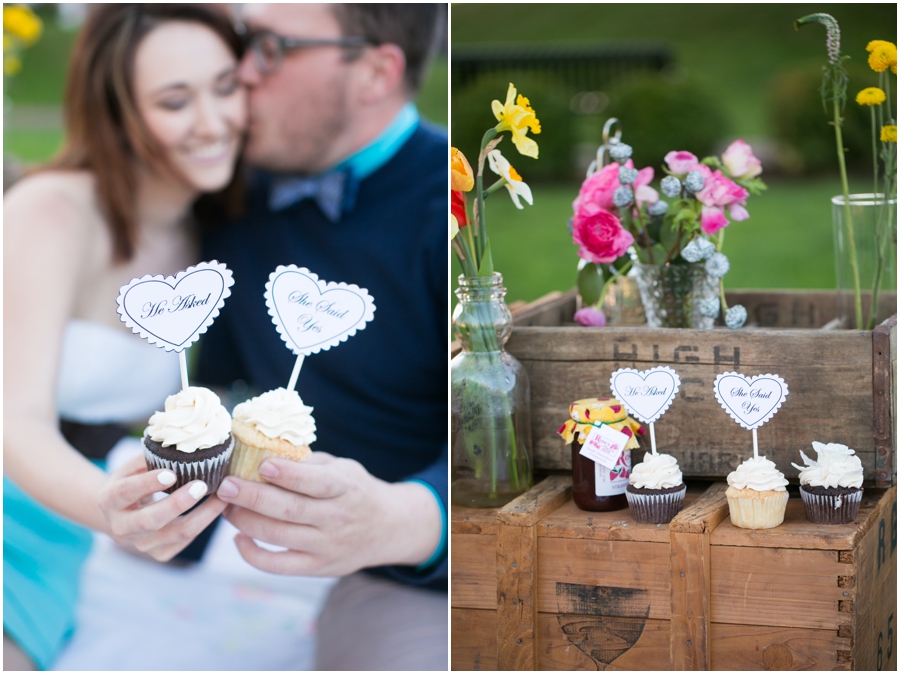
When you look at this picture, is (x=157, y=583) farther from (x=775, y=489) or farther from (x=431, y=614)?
(x=775, y=489)

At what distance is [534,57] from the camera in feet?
22.5

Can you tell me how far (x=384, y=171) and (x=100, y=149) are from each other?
574 millimetres

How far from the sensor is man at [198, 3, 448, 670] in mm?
1679

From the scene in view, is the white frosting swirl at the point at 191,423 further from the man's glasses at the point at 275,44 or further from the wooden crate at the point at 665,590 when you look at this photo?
the man's glasses at the point at 275,44

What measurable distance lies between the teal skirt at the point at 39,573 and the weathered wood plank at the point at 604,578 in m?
0.95

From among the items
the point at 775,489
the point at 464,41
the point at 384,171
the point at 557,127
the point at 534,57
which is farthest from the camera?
the point at 464,41

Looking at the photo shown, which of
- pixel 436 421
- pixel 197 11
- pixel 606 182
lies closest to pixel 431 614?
pixel 436 421

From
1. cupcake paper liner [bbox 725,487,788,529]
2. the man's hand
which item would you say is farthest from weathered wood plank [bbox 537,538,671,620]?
the man's hand

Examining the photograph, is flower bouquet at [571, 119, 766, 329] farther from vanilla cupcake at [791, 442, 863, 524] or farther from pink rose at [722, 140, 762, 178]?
vanilla cupcake at [791, 442, 863, 524]

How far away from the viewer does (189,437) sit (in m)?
1.16

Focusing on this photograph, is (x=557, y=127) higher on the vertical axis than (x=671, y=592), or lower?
higher

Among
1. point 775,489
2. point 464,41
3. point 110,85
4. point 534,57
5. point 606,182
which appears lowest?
point 775,489

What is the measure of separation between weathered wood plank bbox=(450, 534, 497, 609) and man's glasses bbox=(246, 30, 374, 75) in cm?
99

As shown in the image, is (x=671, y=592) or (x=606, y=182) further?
(x=606, y=182)
